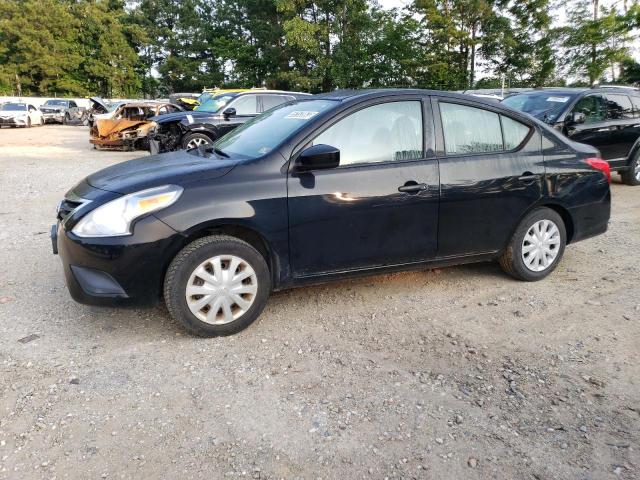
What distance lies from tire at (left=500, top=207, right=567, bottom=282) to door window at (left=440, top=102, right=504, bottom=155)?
2.32ft

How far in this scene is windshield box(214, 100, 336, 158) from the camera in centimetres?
375

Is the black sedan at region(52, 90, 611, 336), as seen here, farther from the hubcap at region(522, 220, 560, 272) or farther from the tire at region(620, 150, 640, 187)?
the tire at region(620, 150, 640, 187)

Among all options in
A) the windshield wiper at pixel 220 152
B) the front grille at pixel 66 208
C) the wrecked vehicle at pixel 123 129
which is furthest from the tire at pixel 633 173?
the wrecked vehicle at pixel 123 129

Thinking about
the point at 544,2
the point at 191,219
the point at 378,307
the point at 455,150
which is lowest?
the point at 378,307

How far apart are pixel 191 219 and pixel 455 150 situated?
2.12m

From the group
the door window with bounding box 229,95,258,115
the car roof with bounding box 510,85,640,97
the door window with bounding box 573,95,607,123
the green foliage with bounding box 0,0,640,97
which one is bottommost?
the door window with bounding box 573,95,607,123

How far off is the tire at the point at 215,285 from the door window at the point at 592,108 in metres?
6.92

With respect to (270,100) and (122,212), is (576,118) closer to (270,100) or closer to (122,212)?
(270,100)

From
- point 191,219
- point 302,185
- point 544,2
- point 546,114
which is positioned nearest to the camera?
point 191,219

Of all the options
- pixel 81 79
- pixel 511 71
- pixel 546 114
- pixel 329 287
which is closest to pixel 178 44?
pixel 81 79

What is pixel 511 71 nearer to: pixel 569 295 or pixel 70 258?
pixel 569 295

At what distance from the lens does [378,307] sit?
13.1ft

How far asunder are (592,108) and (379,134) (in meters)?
6.22

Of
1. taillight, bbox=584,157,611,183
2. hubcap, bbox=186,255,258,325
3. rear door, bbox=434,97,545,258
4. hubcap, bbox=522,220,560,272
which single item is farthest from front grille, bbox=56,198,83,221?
taillight, bbox=584,157,611,183
